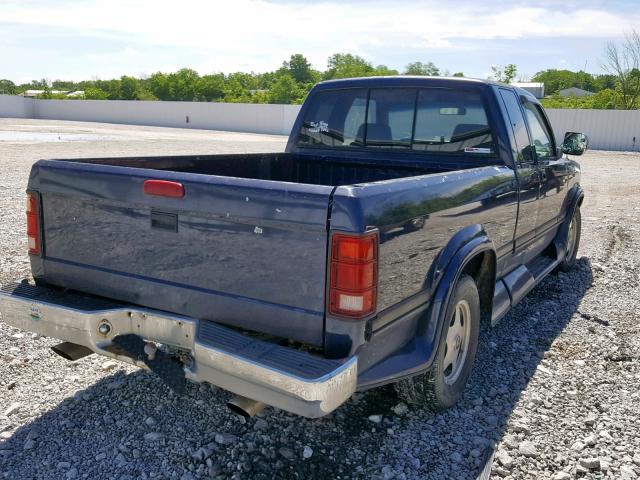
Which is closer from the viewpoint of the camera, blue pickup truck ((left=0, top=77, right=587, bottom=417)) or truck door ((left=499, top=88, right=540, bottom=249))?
blue pickup truck ((left=0, top=77, right=587, bottom=417))

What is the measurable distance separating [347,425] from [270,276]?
1.24 meters

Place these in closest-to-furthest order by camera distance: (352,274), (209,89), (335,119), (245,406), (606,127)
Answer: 1. (352,274)
2. (245,406)
3. (335,119)
4. (606,127)
5. (209,89)

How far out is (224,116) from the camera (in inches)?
1841

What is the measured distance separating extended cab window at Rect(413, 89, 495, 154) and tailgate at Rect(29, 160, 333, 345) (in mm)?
2229

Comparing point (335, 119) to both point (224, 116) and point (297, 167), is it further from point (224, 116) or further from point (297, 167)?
point (224, 116)

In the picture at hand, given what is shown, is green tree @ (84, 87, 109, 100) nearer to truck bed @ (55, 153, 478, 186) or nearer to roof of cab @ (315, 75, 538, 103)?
truck bed @ (55, 153, 478, 186)

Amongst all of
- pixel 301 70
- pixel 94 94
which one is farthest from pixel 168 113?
pixel 301 70

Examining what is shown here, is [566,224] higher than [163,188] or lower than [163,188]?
lower

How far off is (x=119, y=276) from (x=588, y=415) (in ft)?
9.61

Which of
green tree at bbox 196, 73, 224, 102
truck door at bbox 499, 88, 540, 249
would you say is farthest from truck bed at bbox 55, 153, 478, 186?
green tree at bbox 196, 73, 224, 102

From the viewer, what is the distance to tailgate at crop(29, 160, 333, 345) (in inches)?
107

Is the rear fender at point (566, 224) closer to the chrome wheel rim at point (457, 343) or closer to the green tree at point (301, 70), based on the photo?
the chrome wheel rim at point (457, 343)

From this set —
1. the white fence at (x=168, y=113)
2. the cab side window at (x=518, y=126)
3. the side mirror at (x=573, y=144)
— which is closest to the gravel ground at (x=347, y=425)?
the cab side window at (x=518, y=126)

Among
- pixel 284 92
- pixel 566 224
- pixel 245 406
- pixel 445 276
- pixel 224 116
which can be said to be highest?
pixel 284 92
